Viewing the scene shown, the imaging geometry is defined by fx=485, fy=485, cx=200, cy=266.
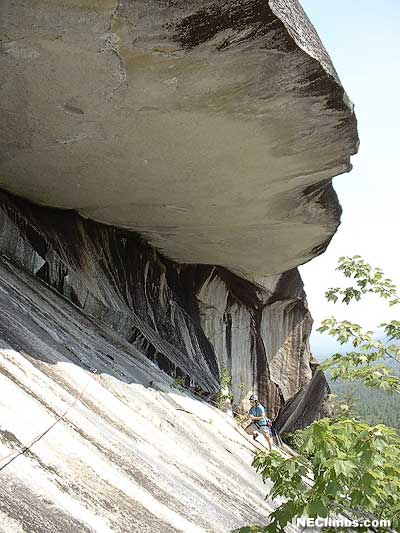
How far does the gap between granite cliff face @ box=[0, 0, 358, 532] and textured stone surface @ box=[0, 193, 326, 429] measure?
0.22 ft

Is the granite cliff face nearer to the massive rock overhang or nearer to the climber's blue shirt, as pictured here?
the massive rock overhang

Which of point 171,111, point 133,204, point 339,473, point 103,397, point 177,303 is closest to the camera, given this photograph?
point 339,473

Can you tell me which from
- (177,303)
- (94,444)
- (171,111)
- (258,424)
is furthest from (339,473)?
(177,303)

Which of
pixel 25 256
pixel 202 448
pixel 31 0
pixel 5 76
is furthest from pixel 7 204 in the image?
pixel 202 448

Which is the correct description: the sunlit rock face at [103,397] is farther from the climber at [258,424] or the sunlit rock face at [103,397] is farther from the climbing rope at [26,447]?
the climber at [258,424]

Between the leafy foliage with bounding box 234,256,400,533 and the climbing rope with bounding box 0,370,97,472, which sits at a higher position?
the leafy foliage with bounding box 234,256,400,533

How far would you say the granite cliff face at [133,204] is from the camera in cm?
330

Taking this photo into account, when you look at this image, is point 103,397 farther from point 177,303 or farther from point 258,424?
point 177,303

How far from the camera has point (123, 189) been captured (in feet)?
25.4

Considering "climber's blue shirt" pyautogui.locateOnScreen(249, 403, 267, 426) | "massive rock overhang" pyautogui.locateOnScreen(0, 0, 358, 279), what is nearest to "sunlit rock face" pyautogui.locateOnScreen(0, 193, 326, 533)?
"climber's blue shirt" pyautogui.locateOnScreen(249, 403, 267, 426)

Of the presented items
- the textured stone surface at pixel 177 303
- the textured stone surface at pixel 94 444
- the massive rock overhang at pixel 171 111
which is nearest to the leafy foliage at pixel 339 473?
the textured stone surface at pixel 94 444

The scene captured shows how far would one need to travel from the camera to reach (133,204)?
330 inches

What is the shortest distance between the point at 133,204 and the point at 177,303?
175 inches

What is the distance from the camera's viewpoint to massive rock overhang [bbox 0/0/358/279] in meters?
4.27
